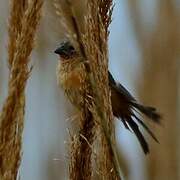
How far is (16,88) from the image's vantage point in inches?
32.6

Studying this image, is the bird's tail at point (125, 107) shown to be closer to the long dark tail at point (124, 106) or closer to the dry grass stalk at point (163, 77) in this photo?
the long dark tail at point (124, 106)

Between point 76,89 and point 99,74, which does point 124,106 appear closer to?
point 76,89

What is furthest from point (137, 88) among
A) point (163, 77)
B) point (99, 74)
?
point (99, 74)

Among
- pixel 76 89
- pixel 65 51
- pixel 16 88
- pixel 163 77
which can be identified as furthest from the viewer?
Answer: pixel 65 51

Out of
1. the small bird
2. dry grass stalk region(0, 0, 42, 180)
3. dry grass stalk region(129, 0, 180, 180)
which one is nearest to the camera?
dry grass stalk region(0, 0, 42, 180)

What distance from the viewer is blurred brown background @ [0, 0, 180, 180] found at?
2.07 meters

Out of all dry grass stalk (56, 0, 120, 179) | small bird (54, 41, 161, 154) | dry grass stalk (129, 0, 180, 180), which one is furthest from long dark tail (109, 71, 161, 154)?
dry grass stalk (56, 0, 120, 179)

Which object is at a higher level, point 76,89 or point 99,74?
point 76,89

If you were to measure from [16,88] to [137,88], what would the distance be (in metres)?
1.39

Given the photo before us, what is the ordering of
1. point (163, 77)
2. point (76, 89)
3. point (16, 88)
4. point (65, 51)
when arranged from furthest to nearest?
point (65, 51) < point (76, 89) < point (163, 77) < point (16, 88)

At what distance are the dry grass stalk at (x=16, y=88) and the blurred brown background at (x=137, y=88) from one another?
1005 mm

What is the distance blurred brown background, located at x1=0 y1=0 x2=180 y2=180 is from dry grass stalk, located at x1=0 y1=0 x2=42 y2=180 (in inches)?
39.6

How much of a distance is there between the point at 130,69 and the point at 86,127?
120cm

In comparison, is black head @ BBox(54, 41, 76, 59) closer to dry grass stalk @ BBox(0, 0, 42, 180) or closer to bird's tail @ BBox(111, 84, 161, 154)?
bird's tail @ BBox(111, 84, 161, 154)
